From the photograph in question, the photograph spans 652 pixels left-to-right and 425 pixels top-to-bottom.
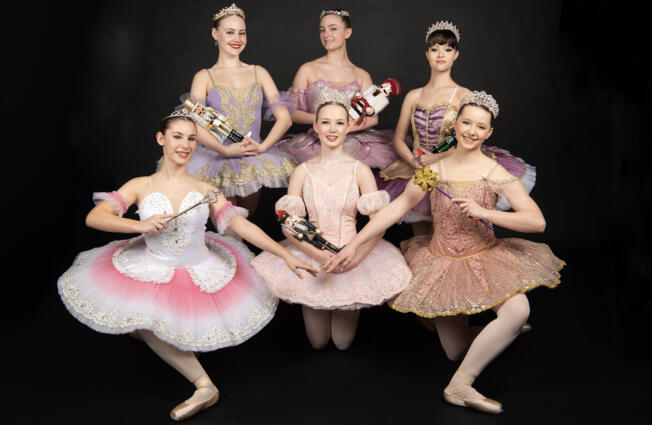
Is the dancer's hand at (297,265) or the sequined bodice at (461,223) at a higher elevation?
the sequined bodice at (461,223)

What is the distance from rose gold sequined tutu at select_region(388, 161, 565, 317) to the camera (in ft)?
12.7

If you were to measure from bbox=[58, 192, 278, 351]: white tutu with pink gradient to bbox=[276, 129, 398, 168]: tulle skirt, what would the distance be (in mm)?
1098

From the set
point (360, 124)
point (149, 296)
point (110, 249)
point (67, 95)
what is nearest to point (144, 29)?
point (67, 95)

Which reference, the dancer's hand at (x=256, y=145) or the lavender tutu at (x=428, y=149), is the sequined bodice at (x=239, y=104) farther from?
the lavender tutu at (x=428, y=149)

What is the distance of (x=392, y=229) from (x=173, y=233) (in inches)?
109

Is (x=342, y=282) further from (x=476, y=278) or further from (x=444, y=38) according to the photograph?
(x=444, y=38)

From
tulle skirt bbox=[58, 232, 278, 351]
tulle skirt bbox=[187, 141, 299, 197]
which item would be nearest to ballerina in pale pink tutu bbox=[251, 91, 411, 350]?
tulle skirt bbox=[58, 232, 278, 351]

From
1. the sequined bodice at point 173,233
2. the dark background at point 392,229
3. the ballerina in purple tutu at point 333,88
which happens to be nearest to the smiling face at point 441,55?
the ballerina in purple tutu at point 333,88

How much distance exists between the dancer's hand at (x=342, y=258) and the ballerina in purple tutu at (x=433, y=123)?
2.68ft

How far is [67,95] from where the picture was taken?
5805 mm

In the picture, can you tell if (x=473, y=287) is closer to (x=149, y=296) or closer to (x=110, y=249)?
(x=149, y=296)

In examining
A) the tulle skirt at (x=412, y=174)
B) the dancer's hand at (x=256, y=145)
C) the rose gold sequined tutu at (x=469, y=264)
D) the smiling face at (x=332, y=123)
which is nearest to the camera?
the rose gold sequined tutu at (x=469, y=264)

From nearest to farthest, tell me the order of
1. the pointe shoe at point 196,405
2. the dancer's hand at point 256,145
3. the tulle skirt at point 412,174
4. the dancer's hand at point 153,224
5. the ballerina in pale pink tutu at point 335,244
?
the pointe shoe at point 196,405 < the dancer's hand at point 153,224 < the ballerina in pale pink tutu at point 335,244 < the tulle skirt at point 412,174 < the dancer's hand at point 256,145

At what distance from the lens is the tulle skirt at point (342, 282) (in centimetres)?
404
